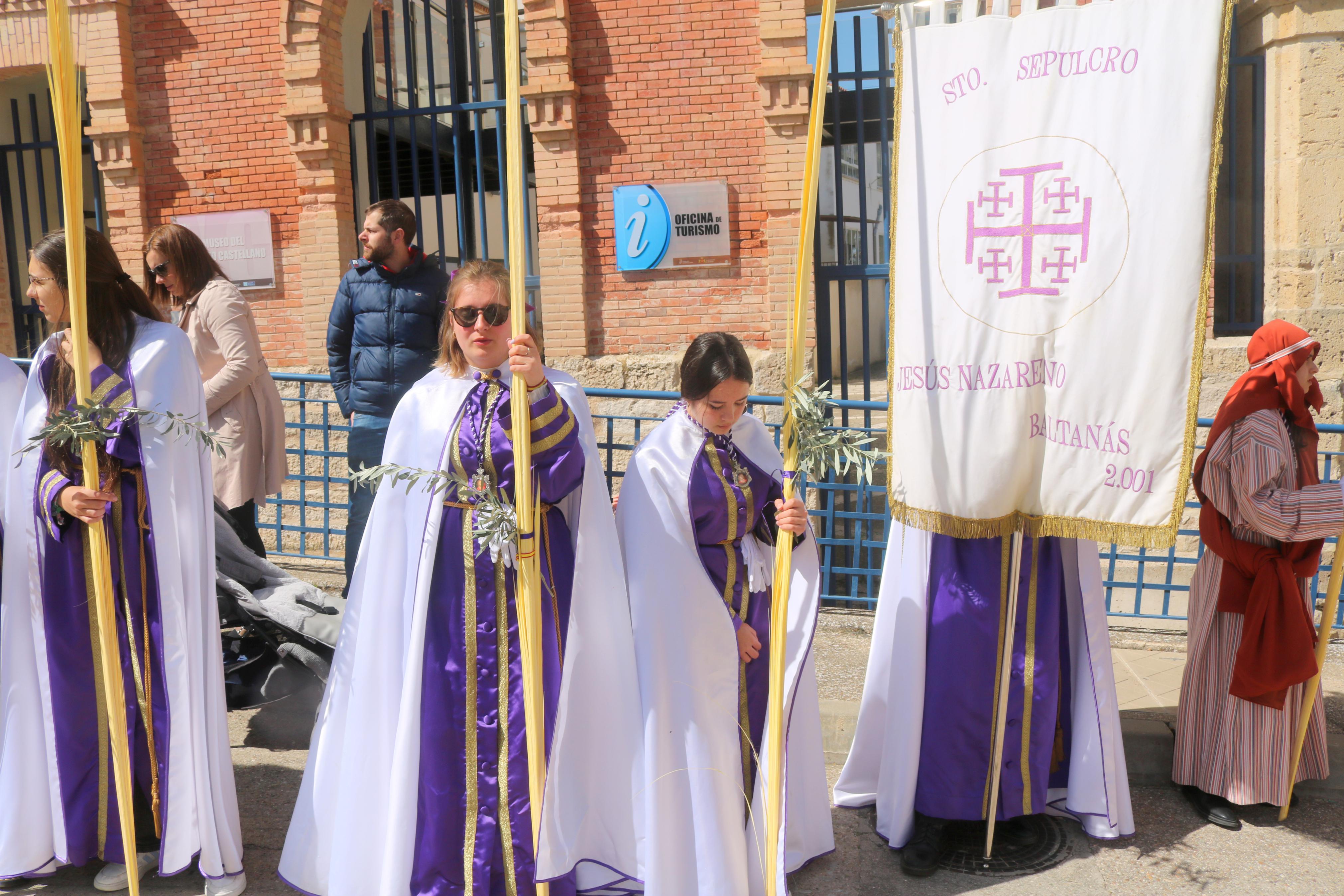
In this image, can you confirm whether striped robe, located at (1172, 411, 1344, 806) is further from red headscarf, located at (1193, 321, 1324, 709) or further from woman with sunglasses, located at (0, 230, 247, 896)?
woman with sunglasses, located at (0, 230, 247, 896)

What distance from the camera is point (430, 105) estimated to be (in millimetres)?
9000

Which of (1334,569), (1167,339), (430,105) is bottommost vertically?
(1334,569)

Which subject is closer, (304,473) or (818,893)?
(818,893)

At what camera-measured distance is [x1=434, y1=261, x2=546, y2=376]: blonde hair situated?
9.39 ft

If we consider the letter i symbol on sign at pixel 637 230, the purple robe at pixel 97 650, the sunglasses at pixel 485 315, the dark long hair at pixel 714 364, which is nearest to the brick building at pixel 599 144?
the letter i symbol on sign at pixel 637 230

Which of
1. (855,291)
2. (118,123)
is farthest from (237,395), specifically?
(855,291)

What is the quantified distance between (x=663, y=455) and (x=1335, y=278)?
6340 mm

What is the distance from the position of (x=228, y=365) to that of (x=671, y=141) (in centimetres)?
440

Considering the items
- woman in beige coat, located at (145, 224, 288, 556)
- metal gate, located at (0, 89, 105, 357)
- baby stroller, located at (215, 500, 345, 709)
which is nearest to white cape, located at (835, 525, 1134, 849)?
baby stroller, located at (215, 500, 345, 709)

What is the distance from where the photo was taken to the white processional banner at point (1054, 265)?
284 cm

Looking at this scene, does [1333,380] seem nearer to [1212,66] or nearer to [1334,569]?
[1334,569]

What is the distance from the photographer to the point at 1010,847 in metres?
3.39

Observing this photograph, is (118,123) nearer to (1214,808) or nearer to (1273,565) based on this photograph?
(1273,565)

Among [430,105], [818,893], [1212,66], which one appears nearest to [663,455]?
[818,893]
